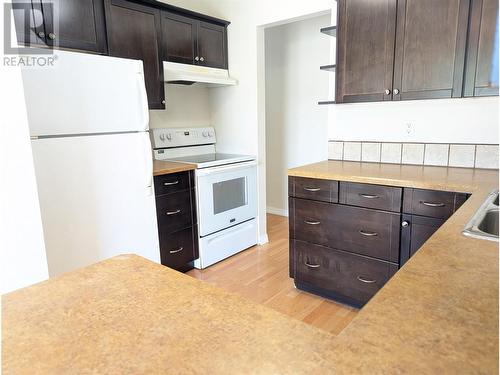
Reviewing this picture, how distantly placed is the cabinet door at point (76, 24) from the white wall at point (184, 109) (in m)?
0.86

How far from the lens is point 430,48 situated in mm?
2045

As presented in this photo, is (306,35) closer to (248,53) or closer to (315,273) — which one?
(248,53)

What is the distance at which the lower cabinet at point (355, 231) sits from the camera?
1914mm

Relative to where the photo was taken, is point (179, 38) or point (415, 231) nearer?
point (415, 231)

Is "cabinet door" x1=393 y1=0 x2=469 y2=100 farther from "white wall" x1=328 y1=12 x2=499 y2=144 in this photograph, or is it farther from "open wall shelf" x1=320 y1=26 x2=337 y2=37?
"open wall shelf" x1=320 y1=26 x2=337 y2=37

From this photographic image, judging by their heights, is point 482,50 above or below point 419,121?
above

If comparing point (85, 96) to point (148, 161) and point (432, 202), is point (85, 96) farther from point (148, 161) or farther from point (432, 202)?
point (432, 202)

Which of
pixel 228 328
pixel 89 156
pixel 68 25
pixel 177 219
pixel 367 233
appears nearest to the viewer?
pixel 228 328

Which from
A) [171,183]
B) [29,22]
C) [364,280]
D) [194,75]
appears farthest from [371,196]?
[29,22]

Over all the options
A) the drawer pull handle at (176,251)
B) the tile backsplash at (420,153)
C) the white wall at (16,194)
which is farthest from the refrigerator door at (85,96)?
the tile backsplash at (420,153)

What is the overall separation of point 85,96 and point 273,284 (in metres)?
1.83

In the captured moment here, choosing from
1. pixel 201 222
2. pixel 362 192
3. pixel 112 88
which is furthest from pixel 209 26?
pixel 362 192

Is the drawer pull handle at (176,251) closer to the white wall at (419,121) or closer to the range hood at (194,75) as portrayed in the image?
the range hood at (194,75)

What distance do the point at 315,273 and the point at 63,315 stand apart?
1.91m
